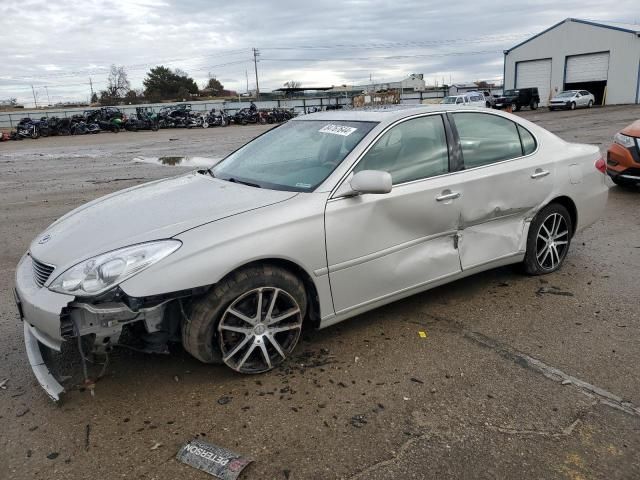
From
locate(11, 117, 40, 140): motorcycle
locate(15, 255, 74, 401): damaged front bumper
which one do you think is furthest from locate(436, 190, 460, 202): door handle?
locate(11, 117, 40, 140): motorcycle

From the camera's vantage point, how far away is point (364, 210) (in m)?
3.43

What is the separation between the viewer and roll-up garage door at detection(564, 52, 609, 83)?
44.2 metres

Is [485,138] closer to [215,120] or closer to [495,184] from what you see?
[495,184]

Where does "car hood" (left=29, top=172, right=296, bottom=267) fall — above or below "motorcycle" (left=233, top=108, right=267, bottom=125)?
above

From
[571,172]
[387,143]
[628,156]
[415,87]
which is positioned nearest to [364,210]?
[387,143]

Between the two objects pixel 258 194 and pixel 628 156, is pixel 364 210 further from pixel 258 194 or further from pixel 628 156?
pixel 628 156

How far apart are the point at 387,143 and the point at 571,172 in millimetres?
1998

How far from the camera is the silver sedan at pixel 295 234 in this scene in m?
2.87

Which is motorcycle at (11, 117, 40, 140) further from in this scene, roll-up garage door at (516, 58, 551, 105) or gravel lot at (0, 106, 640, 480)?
roll-up garage door at (516, 58, 551, 105)

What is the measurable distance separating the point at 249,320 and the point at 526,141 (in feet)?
9.60

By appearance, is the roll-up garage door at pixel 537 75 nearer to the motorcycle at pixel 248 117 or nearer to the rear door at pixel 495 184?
the motorcycle at pixel 248 117

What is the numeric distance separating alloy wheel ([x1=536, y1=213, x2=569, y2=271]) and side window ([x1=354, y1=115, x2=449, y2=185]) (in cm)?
129

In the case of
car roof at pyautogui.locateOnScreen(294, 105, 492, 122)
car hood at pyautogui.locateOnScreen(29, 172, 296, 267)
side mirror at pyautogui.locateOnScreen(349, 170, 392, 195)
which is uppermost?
car roof at pyautogui.locateOnScreen(294, 105, 492, 122)

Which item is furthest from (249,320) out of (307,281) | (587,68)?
(587,68)
